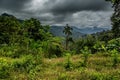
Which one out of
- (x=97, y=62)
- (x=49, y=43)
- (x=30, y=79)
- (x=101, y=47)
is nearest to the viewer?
(x=101, y=47)

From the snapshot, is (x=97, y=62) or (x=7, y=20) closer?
(x=97, y=62)

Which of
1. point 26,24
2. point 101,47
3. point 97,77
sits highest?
point 26,24

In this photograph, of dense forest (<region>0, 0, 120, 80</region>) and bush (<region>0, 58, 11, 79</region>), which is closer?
dense forest (<region>0, 0, 120, 80</region>)

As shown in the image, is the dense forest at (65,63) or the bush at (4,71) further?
the bush at (4,71)

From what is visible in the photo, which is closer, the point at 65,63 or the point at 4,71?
the point at 4,71

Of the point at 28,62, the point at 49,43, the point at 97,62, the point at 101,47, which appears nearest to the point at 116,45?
the point at 101,47

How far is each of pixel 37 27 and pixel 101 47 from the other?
45.4 metres

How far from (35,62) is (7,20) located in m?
36.6

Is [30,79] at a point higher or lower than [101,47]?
lower

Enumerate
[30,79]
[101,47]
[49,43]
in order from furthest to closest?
1. [49,43]
2. [30,79]
3. [101,47]

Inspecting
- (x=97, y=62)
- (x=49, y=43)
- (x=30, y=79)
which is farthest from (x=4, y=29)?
(x=30, y=79)

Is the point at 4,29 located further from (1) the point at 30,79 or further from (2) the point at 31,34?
(1) the point at 30,79

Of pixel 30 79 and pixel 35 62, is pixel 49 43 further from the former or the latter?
pixel 30 79

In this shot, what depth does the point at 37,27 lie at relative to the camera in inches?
1997
